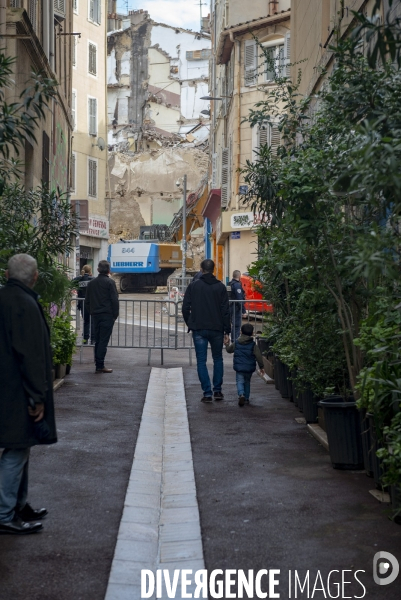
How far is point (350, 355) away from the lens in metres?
9.48

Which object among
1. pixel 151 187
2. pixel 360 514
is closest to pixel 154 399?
pixel 360 514

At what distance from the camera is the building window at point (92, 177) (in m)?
50.0

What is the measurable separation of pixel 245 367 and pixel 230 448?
9.78 feet

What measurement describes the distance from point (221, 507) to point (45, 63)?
588 inches

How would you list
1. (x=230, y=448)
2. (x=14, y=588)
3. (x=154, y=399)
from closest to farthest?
(x=14, y=588) < (x=230, y=448) < (x=154, y=399)

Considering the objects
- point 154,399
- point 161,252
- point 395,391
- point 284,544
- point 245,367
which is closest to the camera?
point 395,391

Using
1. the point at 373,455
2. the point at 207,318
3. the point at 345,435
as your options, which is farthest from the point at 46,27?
the point at 373,455

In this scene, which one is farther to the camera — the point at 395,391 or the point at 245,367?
the point at 245,367

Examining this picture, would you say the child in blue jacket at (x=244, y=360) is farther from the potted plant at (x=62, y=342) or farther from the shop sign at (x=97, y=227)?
the shop sign at (x=97, y=227)

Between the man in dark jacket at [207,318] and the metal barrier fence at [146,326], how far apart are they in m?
5.35

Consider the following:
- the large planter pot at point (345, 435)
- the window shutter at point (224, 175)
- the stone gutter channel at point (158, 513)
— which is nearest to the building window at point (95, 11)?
the window shutter at point (224, 175)

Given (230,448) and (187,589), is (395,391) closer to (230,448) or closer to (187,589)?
(187,589)

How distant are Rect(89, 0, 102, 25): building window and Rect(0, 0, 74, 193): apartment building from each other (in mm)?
24917

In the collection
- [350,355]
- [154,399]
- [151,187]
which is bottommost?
[154,399]
